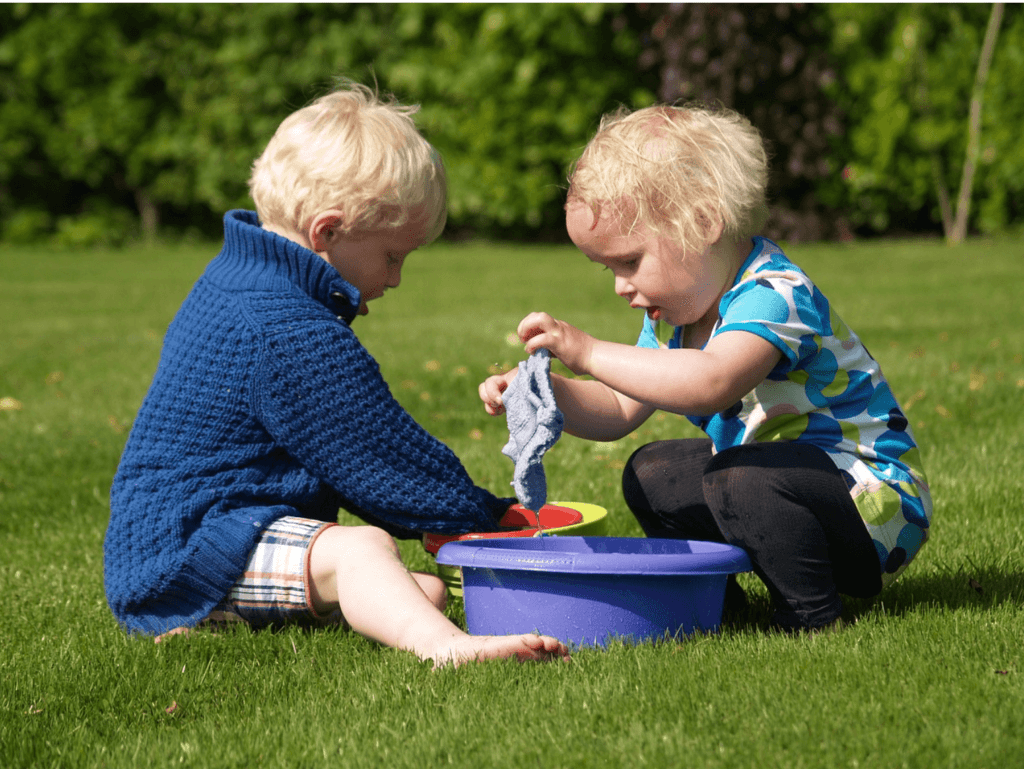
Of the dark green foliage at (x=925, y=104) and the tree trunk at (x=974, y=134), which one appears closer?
the tree trunk at (x=974, y=134)

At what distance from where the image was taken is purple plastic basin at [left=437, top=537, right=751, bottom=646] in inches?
81.7

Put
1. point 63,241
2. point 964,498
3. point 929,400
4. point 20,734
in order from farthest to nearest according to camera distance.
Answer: point 63,241, point 929,400, point 964,498, point 20,734

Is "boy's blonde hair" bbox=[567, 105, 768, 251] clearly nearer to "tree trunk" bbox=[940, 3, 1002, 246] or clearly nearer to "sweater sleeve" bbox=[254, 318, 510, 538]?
"sweater sleeve" bbox=[254, 318, 510, 538]

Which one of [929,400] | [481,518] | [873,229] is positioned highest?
[481,518]

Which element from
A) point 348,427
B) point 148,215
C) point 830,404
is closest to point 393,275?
point 348,427

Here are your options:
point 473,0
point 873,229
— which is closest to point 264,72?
point 473,0

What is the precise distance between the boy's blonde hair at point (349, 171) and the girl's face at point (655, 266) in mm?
440

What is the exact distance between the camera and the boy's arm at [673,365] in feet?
6.90

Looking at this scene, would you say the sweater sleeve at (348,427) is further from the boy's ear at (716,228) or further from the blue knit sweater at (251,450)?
the boy's ear at (716,228)

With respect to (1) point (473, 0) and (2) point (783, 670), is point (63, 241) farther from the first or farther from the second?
(2) point (783, 670)

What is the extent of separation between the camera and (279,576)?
2336 mm

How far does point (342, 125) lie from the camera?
8.50ft

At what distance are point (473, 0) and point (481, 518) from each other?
12.5 m

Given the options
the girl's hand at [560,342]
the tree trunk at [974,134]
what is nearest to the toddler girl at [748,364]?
the girl's hand at [560,342]
